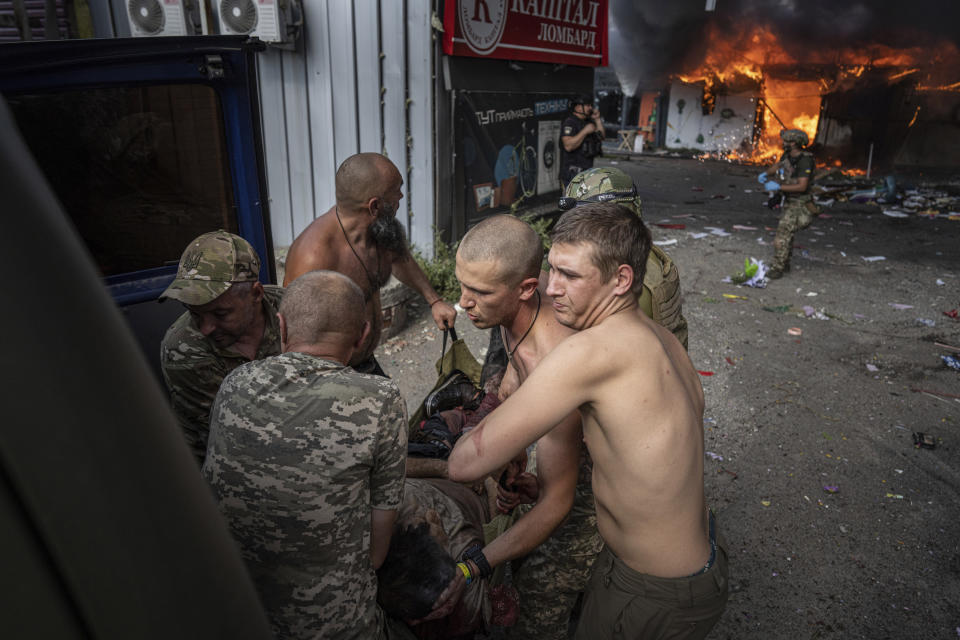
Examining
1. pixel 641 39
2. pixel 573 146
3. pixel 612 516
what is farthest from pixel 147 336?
pixel 641 39

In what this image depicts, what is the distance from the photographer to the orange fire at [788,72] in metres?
19.8

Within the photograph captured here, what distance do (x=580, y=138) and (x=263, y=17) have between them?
15.1 ft

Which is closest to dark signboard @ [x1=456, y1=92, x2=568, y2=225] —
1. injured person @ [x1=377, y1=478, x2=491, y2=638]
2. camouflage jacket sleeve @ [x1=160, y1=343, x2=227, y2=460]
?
camouflage jacket sleeve @ [x1=160, y1=343, x2=227, y2=460]

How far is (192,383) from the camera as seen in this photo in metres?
2.57

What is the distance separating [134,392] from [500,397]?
7.80 feet

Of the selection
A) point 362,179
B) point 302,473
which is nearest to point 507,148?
point 362,179

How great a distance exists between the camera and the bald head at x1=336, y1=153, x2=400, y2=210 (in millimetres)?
3730

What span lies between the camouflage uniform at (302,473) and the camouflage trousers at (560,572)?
40.8 inches

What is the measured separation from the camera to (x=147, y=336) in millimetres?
2928

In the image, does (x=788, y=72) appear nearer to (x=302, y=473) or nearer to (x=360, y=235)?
(x=360, y=235)

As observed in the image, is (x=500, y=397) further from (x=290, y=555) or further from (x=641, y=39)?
(x=641, y=39)

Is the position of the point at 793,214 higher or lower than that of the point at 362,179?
lower

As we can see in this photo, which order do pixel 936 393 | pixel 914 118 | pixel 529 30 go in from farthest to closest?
pixel 914 118 → pixel 529 30 → pixel 936 393

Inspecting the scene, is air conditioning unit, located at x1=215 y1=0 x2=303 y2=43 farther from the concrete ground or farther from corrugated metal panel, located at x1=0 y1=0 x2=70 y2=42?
the concrete ground
